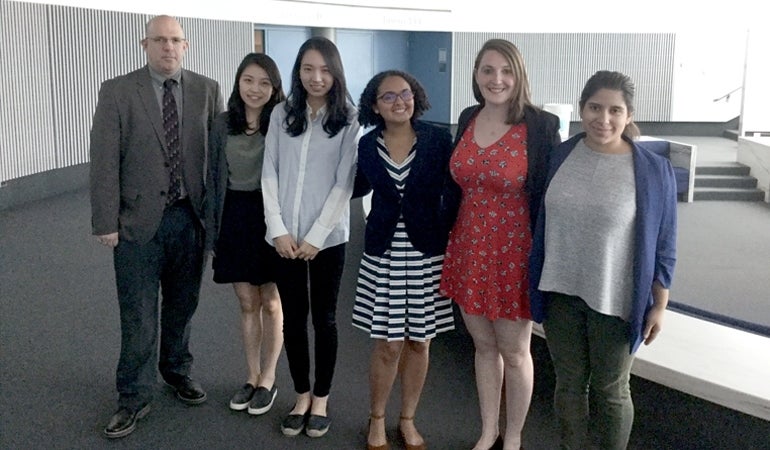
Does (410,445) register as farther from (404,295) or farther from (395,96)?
(395,96)

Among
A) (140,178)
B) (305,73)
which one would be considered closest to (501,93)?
(305,73)

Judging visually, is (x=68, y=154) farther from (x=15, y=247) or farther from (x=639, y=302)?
(x=639, y=302)

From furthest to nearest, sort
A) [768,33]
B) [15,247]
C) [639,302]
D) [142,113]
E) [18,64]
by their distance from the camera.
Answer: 1. [768,33]
2. [18,64]
3. [15,247]
4. [142,113]
5. [639,302]

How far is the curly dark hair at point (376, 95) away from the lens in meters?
2.51

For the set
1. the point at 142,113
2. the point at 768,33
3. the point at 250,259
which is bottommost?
the point at 250,259

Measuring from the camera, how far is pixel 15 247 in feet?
20.1

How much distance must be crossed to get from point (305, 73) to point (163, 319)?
135 centimetres

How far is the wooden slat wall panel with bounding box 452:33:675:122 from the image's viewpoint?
44.9 feet

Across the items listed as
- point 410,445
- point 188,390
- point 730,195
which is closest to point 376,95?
point 410,445

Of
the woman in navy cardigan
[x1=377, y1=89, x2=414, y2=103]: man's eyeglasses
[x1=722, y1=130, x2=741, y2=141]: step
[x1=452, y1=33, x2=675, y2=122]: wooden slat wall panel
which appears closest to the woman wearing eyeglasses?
[x1=377, y1=89, x2=414, y2=103]: man's eyeglasses

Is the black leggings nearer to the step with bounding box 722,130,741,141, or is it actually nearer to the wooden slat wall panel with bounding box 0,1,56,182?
the wooden slat wall panel with bounding box 0,1,56,182

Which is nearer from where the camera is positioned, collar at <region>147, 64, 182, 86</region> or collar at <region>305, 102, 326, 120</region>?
collar at <region>305, 102, 326, 120</region>

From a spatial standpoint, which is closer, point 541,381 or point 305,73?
point 305,73

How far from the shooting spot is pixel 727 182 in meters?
9.73
